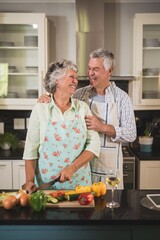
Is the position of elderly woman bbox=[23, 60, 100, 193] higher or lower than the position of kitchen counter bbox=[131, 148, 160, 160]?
higher

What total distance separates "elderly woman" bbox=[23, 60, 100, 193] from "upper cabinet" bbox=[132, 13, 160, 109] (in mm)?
1519

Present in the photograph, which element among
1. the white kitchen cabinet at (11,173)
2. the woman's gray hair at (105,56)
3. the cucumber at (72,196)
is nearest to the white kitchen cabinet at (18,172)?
the white kitchen cabinet at (11,173)

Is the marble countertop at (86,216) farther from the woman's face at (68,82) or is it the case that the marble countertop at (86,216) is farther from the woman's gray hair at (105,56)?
the woman's gray hair at (105,56)

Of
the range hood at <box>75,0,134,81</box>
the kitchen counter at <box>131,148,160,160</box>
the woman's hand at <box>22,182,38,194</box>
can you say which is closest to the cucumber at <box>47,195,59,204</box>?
the woman's hand at <box>22,182,38,194</box>

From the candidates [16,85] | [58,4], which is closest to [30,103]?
[16,85]

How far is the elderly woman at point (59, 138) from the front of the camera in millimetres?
1815

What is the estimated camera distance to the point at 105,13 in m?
3.45

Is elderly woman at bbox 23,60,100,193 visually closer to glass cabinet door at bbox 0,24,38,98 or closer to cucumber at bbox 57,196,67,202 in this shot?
cucumber at bbox 57,196,67,202

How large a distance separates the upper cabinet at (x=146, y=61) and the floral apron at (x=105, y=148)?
121cm

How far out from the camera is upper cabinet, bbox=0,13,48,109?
315 cm

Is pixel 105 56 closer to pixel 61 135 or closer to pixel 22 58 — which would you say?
pixel 61 135

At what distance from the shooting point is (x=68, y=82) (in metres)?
1.85

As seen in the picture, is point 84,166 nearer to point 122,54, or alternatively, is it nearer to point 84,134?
point 84,134

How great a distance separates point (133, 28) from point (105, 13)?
0.39 meters
